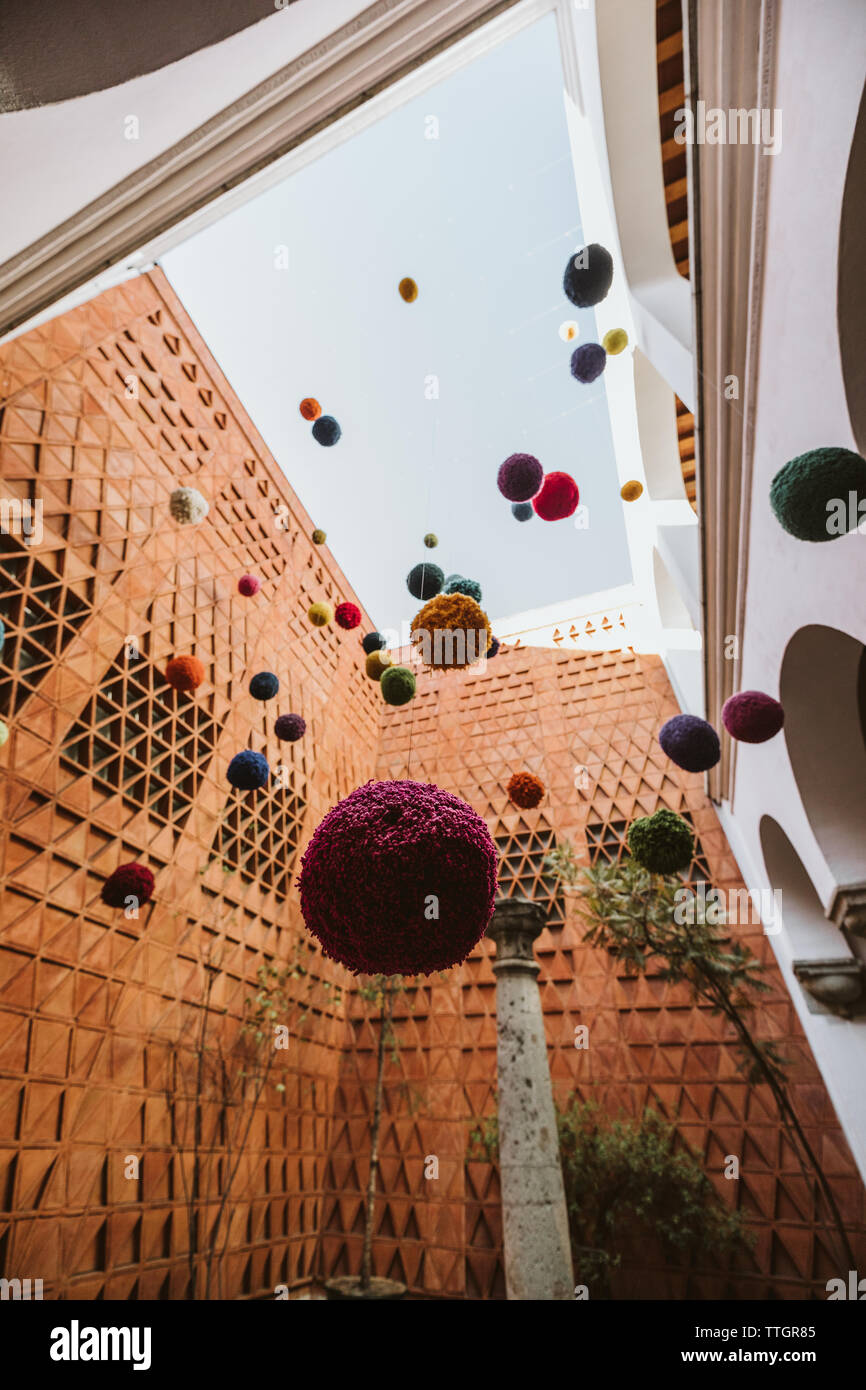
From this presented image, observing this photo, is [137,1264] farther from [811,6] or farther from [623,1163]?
[811,6]

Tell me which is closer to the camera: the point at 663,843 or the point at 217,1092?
the point at 663,843

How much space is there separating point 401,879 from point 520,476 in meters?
2.24

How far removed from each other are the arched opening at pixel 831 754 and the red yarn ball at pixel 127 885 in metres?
3.66

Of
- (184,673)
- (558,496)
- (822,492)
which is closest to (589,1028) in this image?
(184,673)

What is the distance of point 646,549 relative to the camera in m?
7.68

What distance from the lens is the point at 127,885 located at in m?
3.87

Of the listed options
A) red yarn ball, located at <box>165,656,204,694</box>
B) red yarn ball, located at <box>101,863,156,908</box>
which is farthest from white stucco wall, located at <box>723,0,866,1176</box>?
red yarn ball, located at <box>101,863,156,908</box>

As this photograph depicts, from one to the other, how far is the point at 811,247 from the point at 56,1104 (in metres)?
5.81

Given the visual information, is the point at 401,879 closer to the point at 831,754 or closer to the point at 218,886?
the point at 831,754

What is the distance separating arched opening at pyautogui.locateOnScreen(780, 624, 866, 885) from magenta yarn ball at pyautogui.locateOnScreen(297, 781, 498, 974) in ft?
6.65

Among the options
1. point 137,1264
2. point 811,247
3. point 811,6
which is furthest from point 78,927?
point 811,6

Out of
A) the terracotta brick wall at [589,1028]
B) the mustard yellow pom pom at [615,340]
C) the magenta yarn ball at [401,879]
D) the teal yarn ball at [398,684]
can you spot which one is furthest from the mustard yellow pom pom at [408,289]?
the terracotta brick wall at [589,1028]

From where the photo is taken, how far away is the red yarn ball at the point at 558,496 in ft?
12.2

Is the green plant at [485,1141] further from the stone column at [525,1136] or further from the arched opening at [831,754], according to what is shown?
the arched opening at [831,754]
